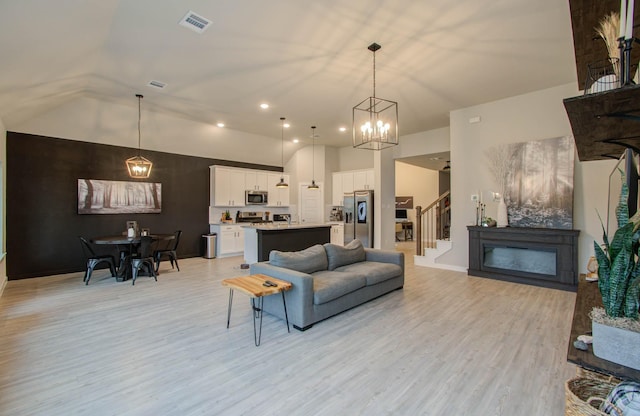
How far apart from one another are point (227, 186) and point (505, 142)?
264 inches

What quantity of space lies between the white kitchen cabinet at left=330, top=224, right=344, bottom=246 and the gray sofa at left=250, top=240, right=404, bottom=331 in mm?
3950

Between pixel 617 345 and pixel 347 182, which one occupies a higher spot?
pixel 347 182

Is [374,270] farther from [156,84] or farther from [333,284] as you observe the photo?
[156,84]

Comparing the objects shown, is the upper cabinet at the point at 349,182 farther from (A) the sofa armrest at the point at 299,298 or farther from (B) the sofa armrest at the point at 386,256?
(A) the sofa armrest at the point at 299,298

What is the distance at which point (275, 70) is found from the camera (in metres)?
4.33

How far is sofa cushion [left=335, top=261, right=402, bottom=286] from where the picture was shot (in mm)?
4070

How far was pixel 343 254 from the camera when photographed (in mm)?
4516

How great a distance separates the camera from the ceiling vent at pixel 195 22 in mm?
3068

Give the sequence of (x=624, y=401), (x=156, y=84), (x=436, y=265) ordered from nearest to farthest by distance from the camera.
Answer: (x=624, y=401) → (x=156, y=84) → (x=436, y=265)

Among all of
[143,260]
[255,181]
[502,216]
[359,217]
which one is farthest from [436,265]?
[143,260]

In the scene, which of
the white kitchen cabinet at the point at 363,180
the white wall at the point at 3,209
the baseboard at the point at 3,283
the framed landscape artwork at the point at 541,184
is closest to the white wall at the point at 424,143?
the white kitchen cabinet at the point at 363,180

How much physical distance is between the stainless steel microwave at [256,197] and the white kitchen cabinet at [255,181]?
0.43ft

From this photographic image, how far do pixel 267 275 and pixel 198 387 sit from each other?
1.52 metres

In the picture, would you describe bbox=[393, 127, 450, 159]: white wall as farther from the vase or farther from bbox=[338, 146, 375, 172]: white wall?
the vase
